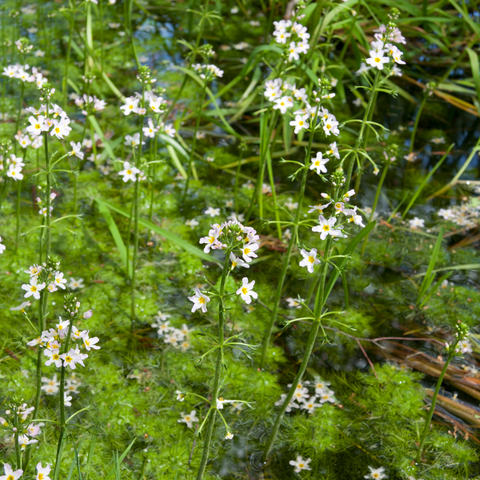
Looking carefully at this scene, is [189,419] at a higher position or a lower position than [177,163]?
lower

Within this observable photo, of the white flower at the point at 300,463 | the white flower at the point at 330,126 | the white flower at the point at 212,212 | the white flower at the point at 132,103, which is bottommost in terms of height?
the white flower at the point at 300,463

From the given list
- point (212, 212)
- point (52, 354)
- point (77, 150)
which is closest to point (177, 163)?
point (212, 212)

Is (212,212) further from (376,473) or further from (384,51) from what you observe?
(376,473)

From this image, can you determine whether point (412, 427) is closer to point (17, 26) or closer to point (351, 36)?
point (351, 36)

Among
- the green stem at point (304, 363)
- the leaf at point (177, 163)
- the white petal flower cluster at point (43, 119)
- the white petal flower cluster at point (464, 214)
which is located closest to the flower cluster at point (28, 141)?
the white petal flower cluster at point (43, 119)

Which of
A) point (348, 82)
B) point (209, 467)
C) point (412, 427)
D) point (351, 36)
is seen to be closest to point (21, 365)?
point (209, 467)

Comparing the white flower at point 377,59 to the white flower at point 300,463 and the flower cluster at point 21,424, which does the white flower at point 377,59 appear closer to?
the white flower at point 300,463
